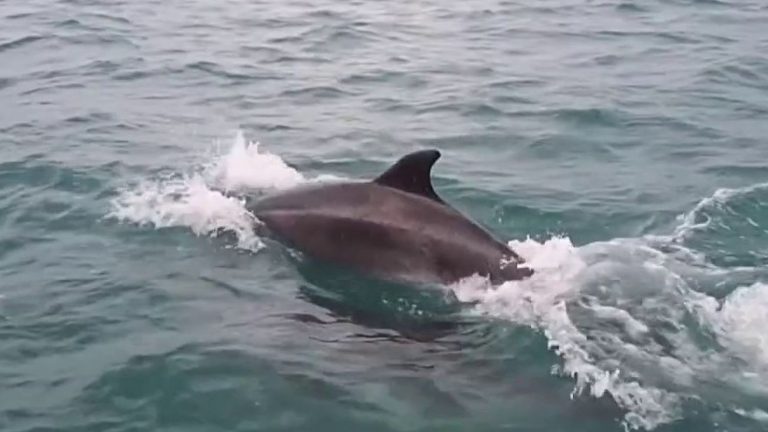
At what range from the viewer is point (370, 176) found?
14.4 m

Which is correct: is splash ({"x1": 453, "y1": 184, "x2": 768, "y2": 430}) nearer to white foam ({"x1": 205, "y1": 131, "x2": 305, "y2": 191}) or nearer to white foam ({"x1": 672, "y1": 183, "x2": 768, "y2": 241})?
white foam ({"x1": 672, "y1": 183, "x2": 768, "y2": 241})

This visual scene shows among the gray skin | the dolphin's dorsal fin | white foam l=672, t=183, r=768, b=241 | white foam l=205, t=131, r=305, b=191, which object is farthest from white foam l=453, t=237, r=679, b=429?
white foam l=205, t=131, r=305, b=191

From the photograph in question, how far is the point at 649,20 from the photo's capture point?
75.3ft

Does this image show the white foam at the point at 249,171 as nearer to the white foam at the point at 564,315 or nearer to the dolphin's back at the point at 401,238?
the dolphin's back at the point at 401,238

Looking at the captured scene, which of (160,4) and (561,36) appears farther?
(160,4)

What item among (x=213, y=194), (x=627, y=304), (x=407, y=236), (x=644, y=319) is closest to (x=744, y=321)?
(x=644, y=319)

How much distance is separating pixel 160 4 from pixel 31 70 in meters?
6.13

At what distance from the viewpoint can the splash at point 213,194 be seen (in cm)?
1224

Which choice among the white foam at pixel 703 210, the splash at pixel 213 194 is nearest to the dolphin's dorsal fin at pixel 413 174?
the splash at pixel 213 194

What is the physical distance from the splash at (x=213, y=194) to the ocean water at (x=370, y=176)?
0.04 m

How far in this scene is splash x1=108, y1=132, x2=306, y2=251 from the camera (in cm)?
1224

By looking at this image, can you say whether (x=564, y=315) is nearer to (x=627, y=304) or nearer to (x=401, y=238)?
(x=627, y=304)

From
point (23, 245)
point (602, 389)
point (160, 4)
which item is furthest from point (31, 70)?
point (602, 389)

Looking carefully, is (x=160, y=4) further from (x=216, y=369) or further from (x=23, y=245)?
(x=216, y=369)
